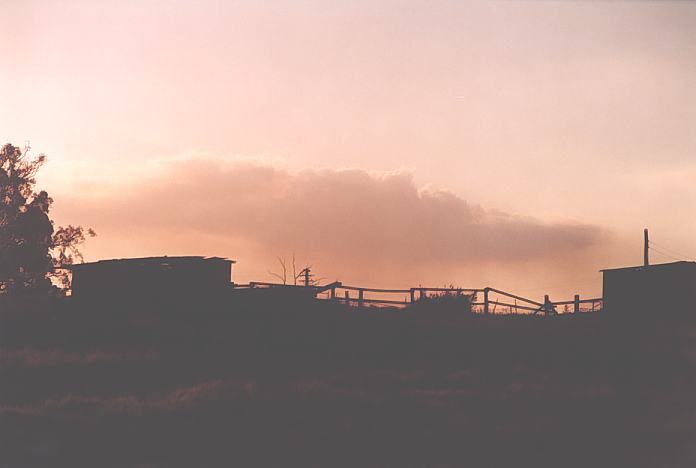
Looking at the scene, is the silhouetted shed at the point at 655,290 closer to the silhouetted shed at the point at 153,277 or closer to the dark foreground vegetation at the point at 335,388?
the dark foreground vegetation at the point at 335,388

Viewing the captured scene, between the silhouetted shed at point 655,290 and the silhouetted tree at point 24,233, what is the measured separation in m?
37.4

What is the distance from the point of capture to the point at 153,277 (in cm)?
4028

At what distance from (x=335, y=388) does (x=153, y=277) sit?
60.5 ft

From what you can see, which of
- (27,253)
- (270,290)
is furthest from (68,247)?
(270,290)

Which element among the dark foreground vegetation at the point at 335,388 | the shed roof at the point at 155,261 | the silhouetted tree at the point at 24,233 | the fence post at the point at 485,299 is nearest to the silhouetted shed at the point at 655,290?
the dark foreground vegetation at the point at 335,388

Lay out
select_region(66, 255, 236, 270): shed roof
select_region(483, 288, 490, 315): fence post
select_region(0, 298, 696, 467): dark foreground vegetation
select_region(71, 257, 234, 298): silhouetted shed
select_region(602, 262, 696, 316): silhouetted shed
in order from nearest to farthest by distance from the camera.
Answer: select_region(0, 298, 696, 467): dark foreground vegetation < select_region(483, 288, 490, 315): fence post < select_region(71, 257, 234, 298): silhouetted shed < select_region(66, 255, 236, 270): shed roof < select_region(602, 262, 696, 316): silhouetted shed

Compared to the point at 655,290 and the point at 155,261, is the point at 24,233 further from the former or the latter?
the point at 655,290

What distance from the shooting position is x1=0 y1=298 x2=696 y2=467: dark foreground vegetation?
1881 cm

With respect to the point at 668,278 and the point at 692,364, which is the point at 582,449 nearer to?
the point at 692,364

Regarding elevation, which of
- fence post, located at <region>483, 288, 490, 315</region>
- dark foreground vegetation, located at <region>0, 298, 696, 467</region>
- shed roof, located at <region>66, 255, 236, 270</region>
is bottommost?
dark foreground vegetation, located at <region>0, 298, 696, 467</region>

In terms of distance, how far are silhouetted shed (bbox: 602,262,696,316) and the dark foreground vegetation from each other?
13.2 feet

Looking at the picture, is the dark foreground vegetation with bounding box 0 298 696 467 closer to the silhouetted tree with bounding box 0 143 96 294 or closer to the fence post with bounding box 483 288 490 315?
the fence post with bounding box 483 288 490 315

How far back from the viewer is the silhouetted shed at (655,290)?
43.9 m

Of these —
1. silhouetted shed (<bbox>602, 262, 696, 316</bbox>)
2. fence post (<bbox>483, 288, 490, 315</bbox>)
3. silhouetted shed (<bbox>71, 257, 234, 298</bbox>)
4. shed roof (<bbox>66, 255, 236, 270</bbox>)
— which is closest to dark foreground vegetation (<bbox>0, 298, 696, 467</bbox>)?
fence post (<bbox>483, 288, 490, 315</bbox>)
